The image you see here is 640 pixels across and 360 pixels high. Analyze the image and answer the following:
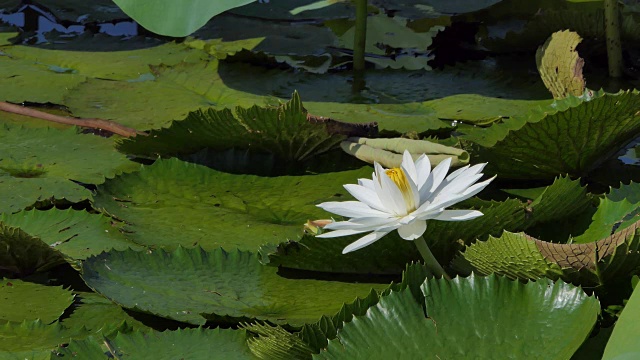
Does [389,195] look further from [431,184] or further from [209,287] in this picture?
[209,287]

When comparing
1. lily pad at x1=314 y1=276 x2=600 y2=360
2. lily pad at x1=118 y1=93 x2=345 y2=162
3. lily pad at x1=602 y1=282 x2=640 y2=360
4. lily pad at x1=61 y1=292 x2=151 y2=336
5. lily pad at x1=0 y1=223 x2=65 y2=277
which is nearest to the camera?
→ lily pad at x1=602 y1=282 x2=640 y2=360

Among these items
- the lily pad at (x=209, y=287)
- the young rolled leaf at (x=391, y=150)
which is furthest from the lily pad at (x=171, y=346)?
the young rolled leaf at (x=391, y=150)

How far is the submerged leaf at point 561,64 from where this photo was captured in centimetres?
216

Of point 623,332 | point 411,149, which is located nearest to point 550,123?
point 411,149

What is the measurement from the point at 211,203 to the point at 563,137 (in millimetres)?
719

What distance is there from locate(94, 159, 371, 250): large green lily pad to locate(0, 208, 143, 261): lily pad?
0.09ft

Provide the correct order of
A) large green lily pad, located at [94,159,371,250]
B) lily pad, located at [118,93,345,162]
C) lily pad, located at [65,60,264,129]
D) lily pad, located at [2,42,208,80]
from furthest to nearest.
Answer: lily pad, located at [2,42,208,80] → lily pad, located at [65,60,264,129] → lily pad, located at [118,93,345,162] → large green lily pad, located at [94,159,371,250]

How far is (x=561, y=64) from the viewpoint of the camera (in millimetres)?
2244

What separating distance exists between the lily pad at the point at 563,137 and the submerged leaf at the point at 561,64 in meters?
0.38

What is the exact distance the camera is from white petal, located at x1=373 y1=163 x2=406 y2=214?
1.05m

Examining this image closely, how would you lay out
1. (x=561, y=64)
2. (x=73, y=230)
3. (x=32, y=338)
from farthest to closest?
(x=561, y=64) → (x=73, y=230) → (x=32, y=338)

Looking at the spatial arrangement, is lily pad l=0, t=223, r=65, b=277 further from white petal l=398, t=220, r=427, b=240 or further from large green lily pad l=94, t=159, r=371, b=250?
white petal l=398, t=220, r=427, b=240

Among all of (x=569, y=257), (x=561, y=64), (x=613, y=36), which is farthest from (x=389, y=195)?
(x=613, y=36)

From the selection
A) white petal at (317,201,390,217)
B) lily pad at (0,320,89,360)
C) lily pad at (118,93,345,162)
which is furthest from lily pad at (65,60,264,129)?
white petal at (317,201,390,217)
